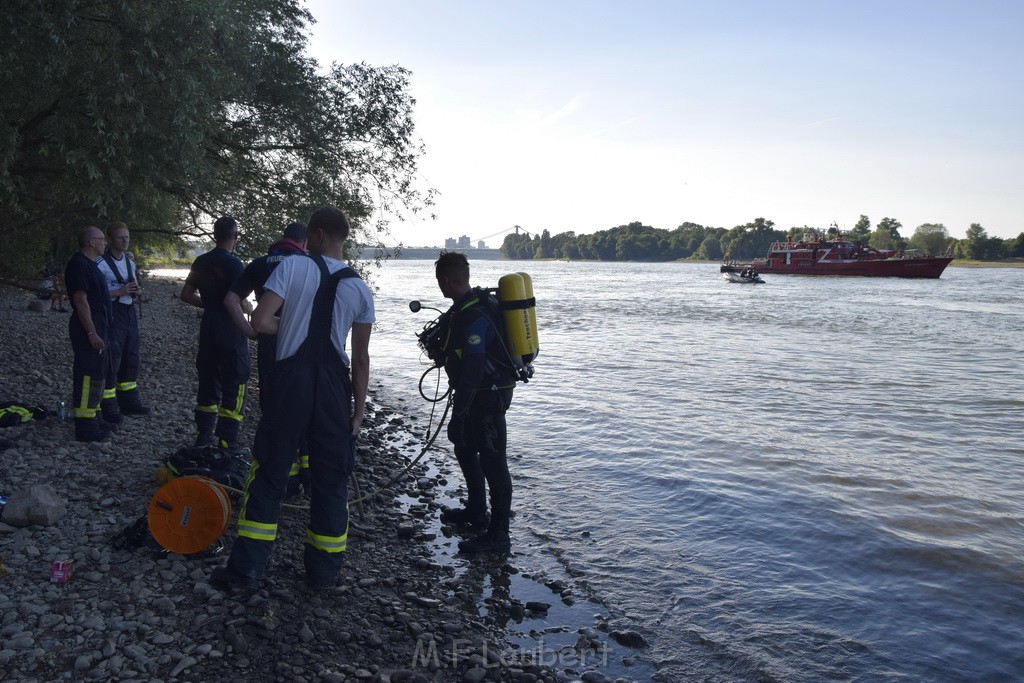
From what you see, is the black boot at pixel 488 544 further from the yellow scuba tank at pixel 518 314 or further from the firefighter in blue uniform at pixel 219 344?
the firefighter in blue uniform at pixel 219 344

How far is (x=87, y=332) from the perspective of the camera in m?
6.91

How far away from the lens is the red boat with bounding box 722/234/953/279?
7775 centimetres

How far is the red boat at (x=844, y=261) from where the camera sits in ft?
255

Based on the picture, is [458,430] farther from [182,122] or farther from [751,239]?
[751,239]

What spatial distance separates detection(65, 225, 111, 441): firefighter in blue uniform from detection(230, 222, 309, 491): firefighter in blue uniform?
2311 millimetres

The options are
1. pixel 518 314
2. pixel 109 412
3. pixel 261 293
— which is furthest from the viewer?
pixel 109 412

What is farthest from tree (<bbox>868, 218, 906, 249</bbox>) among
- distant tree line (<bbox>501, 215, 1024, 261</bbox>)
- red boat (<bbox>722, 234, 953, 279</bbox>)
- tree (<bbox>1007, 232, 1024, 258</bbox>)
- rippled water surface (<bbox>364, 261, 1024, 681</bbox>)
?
rippled water surface (<bbox>364, 261, 1024, 681</bbox>)

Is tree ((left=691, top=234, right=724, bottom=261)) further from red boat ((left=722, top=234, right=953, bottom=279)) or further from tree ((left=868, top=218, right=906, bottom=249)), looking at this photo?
red boat ((left=722, top=234, right=953, bottom=279))

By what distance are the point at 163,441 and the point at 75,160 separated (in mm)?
3775

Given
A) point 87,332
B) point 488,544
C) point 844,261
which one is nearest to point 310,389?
point 488,544

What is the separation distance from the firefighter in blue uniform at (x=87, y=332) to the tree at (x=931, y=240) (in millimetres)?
179515

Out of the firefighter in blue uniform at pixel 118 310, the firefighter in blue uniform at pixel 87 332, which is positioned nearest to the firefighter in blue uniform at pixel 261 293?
the firefighter in blue uniform at pixel 87 332

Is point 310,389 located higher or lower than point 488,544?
higher

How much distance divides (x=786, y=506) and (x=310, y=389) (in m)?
5.87
